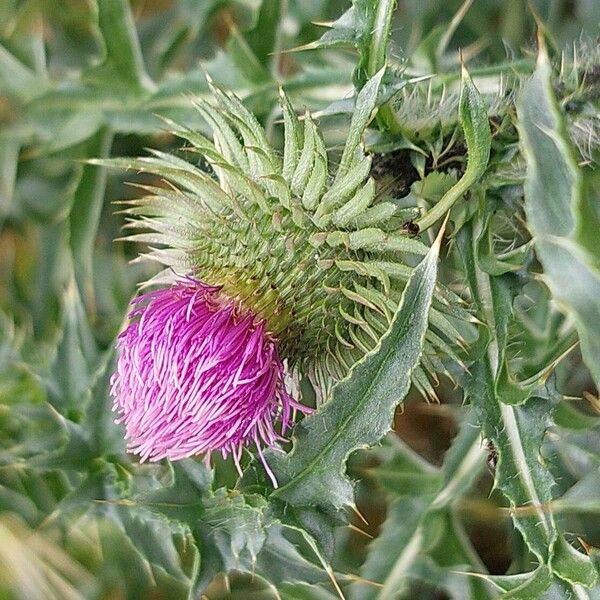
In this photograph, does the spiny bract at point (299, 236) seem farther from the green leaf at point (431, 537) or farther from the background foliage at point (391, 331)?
the green leaf at point (431, 537)

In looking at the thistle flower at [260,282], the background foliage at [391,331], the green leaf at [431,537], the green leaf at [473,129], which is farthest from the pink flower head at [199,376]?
the green leaf at [431,537]

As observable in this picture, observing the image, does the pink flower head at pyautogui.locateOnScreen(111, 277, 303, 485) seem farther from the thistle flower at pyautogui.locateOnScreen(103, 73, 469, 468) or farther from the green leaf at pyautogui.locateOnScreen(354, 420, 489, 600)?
the green leaf at pyautogui.locateOnScreen(354, 420, 489, 600)

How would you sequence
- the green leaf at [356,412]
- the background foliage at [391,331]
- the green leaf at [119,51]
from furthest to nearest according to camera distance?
the green leaf at [119,51]
the background foliage at [391,331]
the green leaf at [356,412]

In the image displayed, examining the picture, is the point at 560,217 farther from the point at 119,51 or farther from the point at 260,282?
the point at 119,51

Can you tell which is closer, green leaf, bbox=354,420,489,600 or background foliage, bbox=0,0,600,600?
background foliage, bbox=0,0,600,600

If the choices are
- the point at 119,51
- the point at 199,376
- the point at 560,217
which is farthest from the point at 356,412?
the point at 119,51

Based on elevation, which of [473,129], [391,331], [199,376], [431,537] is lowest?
[431,537]

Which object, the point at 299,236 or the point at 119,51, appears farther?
the point at 119,51

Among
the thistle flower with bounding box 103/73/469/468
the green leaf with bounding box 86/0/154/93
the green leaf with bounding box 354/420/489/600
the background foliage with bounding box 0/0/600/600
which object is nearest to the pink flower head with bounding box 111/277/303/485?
the thistle flower with bounding box 103/73/469/468

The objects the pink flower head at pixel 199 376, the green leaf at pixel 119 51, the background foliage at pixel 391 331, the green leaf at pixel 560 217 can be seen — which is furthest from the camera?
the green leaf at pixel 119 51
